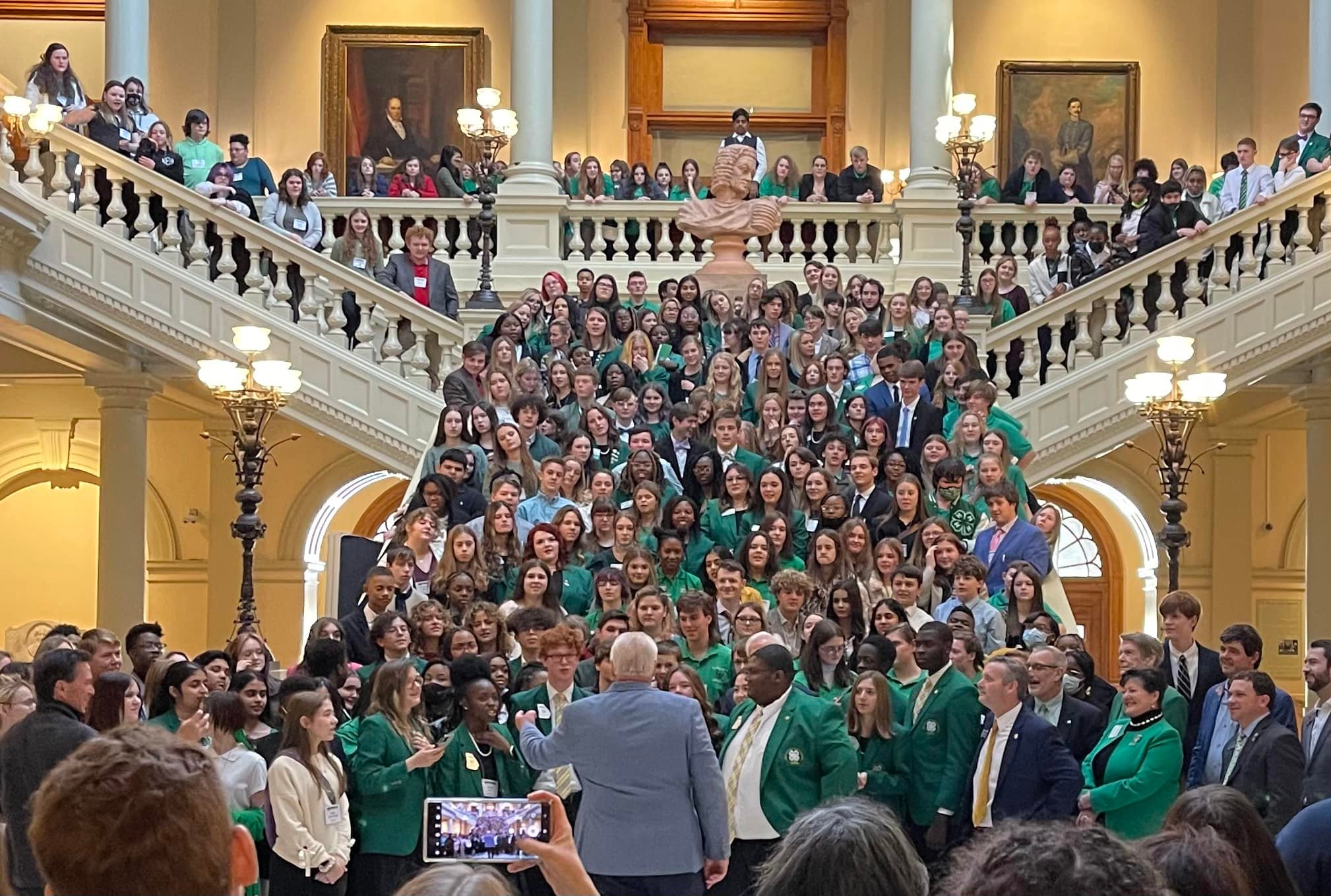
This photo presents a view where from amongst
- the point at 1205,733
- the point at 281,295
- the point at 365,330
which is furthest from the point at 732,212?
the point at 1205,733

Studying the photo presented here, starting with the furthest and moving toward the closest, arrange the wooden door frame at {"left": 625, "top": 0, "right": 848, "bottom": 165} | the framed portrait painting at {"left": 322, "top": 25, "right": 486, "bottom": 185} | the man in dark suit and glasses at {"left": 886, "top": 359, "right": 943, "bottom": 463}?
the wooden door frame at {"left": 625, "top": 0, "right": 848, "bottom": 165} < the framed portrait painting at {"left": 322, "top": 25, "right": 486, "bottom": 185} < the man in dark suit and glasses at {"left": 886, "top": 359, "right": 943, "bottom": 463}

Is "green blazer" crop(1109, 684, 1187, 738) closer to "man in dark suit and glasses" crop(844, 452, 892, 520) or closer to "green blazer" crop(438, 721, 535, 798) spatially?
"green blazer" crop(438, 721, 535, 798)

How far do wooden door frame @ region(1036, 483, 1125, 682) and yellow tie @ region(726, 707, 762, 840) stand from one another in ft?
53.5

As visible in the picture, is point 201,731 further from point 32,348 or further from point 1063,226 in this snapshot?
point 1063,226

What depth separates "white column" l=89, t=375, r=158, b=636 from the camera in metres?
18.7

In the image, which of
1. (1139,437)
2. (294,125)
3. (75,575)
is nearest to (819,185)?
(1139,437)

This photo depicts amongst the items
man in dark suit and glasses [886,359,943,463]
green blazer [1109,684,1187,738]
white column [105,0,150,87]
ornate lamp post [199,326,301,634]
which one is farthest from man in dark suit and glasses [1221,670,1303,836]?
white column [105,0,150,87]

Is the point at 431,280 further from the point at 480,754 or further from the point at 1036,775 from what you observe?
the point at 1036,775

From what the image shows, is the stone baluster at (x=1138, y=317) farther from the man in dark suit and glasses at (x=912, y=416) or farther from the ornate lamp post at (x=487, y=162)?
the ornate lamp post at (x=487, y=162)

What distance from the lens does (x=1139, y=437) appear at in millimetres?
22156

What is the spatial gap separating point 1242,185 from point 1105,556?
19.7 feet

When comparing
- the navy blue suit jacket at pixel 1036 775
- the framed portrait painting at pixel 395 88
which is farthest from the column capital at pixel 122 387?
the navy blue suit jacket at pixel 1036 775

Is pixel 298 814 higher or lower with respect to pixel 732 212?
lower

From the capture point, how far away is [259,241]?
684 inches
